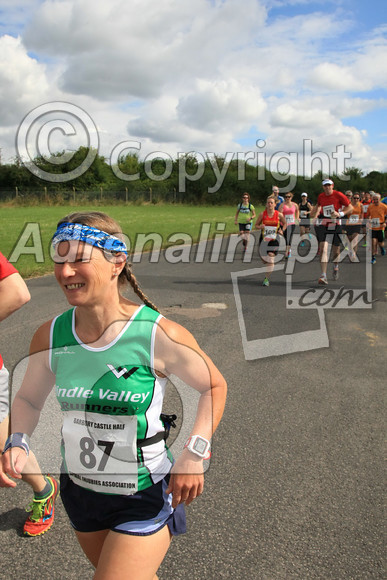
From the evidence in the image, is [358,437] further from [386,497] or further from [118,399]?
[118,399]

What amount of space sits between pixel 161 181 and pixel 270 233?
6131cm

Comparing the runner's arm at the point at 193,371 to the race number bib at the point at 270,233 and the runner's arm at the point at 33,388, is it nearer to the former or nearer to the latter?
the runner's arm at the point at 33,388

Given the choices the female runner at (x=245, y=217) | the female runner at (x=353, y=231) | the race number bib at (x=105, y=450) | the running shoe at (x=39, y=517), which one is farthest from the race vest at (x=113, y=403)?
the female runner at (x=353, y=231)

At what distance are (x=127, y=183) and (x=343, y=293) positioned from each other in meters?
60.6

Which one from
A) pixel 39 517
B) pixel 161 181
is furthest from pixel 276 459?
pixel 161 181

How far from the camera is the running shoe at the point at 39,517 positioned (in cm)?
296

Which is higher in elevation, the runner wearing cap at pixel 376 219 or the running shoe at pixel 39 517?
the runner wearing cap at pixel 376 219

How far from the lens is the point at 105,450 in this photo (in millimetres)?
1905

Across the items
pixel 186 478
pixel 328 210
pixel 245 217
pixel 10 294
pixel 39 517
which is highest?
pixel 328 210

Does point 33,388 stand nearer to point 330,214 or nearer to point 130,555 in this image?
point 130,555

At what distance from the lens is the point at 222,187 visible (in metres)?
63.1

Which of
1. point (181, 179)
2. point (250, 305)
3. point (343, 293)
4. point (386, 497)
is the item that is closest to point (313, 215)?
point (343, 293)

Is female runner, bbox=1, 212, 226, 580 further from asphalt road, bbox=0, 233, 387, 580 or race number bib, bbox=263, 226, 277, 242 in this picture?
race number bib, bbox=263, 226, 277, 242

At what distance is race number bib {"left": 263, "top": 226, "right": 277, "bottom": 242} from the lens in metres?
11.9
